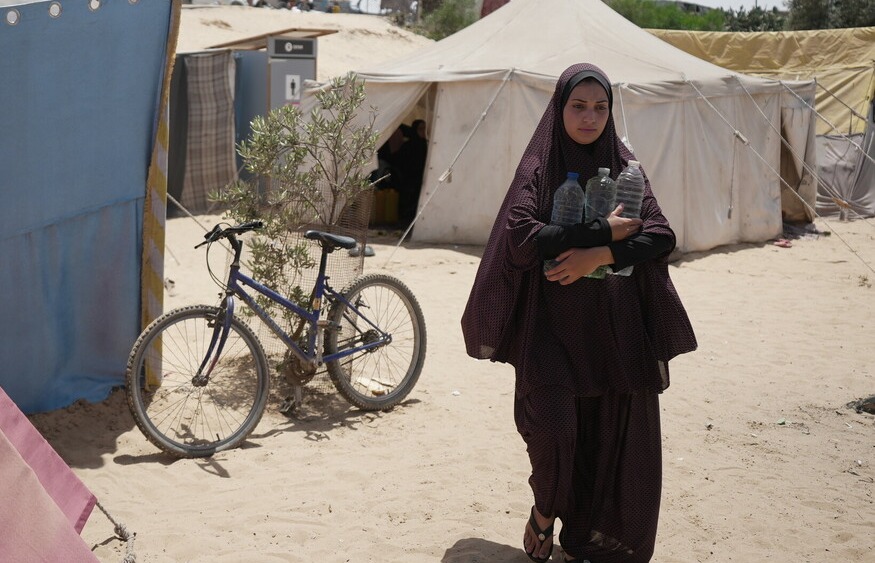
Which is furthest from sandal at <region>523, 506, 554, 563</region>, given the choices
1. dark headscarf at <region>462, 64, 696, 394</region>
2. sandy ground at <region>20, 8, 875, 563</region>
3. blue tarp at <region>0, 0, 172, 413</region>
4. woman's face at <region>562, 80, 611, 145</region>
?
blue tarp at <region>0, 0, 172, 413</region>

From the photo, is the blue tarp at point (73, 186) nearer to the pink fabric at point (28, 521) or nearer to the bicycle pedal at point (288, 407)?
the bicycle pedal at point (288, 407)

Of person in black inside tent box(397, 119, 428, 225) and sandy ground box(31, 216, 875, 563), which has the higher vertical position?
person in black inside tent box(397, 119, 428, 225)

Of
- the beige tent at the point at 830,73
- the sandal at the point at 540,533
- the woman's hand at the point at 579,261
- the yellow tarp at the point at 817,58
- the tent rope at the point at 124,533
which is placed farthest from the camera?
the yellow tarp at the point at 817,58

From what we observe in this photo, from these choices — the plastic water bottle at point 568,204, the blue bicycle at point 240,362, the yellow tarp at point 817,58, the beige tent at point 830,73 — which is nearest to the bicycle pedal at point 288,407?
the blue bicycle at point 240,362

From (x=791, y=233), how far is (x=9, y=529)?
1181 centimetres

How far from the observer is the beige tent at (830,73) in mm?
14461

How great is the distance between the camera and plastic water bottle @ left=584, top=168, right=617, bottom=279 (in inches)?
119

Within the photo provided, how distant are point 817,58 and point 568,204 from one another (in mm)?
16990

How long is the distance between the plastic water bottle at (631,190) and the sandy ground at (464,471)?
4.45 feet

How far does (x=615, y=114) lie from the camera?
10266 mm

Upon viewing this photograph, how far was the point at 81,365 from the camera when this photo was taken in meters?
4.70

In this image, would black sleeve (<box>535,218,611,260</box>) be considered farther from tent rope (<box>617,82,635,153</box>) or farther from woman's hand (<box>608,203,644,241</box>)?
tent rope (<box>617,82,635,153</box>)

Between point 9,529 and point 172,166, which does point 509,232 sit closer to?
point 9,529

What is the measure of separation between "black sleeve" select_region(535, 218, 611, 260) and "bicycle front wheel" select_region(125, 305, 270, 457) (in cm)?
198
